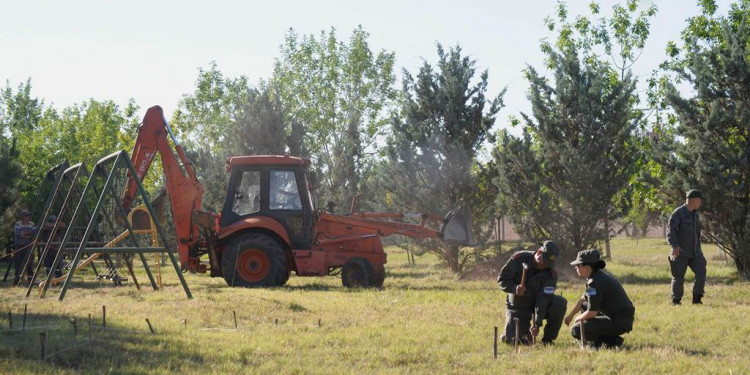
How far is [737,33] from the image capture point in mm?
17984

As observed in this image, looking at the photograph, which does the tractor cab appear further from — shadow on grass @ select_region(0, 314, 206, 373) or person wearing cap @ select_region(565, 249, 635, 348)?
person wearing cap @ select_region(565, 249, 635, 348)

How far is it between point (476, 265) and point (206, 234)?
7205mm

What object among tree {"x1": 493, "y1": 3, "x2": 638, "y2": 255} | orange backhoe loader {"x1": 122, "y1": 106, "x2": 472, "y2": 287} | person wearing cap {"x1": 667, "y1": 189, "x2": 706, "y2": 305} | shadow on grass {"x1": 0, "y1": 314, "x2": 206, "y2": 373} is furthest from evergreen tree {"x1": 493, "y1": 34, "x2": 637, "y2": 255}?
shadow on grass {"x1": 0, "y1": 314, "x2": 206, "y2": 373}

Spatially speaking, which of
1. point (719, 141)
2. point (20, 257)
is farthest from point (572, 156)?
point (20, 257)

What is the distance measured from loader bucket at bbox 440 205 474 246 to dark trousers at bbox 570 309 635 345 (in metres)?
9.01

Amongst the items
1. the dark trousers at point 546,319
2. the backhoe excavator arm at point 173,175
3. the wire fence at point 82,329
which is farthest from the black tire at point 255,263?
the dark trousers at point 546,319

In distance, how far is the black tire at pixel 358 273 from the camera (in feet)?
55.7

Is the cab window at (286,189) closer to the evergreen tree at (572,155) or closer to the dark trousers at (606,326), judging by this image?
the evergreen tree at (572,155)

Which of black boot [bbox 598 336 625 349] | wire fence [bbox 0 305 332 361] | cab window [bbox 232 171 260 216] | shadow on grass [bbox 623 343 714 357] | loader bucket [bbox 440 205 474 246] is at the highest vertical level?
cab window [bbox 232 171 260 216]

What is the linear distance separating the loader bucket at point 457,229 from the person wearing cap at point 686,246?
5.33m

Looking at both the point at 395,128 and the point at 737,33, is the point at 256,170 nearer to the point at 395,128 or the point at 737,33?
the point at 395,128

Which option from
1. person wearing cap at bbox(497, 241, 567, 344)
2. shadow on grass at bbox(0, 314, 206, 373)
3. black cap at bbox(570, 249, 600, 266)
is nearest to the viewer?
shadow on grass at bbox(0, 314, 206, 373)

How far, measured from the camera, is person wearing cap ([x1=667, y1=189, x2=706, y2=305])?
13422mm

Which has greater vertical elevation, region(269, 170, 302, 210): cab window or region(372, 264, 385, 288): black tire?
region(269, 170, 302, 210): cab window
